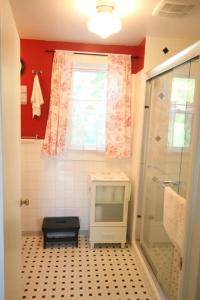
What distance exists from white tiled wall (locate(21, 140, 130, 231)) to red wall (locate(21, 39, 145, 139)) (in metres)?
0.23

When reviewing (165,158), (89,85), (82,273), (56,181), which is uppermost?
(89,85)

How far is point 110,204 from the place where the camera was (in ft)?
9.04

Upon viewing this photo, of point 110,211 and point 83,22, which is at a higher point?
point 83,22

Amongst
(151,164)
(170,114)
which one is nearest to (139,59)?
(170,114)

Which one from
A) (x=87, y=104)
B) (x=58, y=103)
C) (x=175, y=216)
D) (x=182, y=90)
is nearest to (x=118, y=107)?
(x=87, y=104)

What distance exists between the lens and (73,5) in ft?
5.96

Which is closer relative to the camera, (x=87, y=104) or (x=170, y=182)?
(x=170, y=182)

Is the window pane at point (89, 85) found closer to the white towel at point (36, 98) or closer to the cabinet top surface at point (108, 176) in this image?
the white towel at point (36, 98)

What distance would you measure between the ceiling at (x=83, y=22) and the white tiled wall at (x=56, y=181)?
124cm

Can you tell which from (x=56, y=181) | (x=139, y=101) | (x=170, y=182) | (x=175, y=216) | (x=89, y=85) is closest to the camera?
(x=175, y=216)

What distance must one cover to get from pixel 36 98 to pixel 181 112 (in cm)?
160

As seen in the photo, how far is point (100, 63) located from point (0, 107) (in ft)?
6.40

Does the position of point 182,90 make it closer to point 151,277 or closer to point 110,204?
point 110,204

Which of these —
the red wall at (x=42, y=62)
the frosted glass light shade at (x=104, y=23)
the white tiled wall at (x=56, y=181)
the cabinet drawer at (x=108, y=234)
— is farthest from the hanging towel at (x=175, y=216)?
the red wall at (x=42, y=62)
